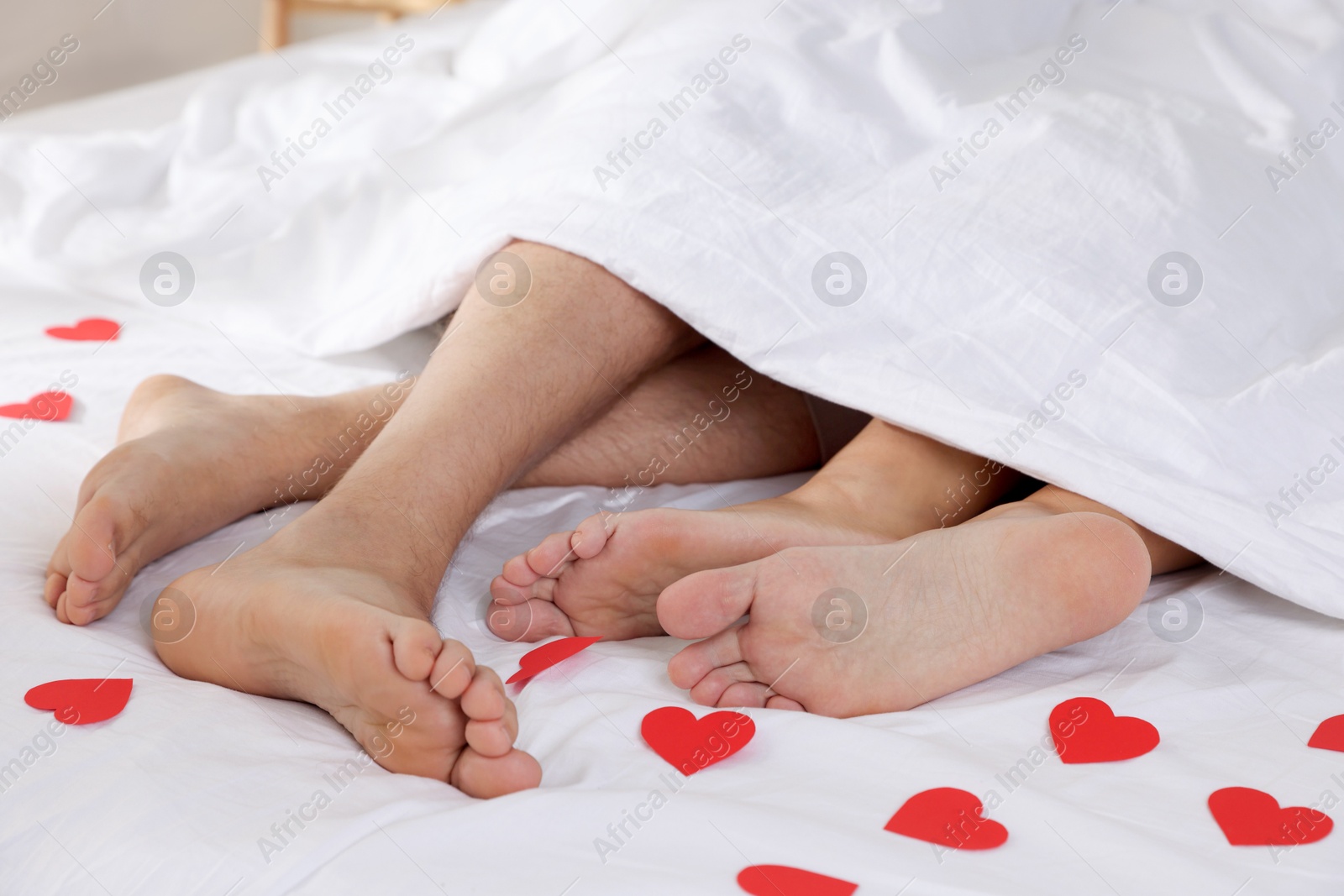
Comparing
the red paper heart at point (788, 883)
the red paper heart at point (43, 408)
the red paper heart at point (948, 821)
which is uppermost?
the red paper heart at point (948, 821)

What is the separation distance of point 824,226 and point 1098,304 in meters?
0.23

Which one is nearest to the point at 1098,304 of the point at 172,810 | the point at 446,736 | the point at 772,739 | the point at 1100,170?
the point at 1100,170

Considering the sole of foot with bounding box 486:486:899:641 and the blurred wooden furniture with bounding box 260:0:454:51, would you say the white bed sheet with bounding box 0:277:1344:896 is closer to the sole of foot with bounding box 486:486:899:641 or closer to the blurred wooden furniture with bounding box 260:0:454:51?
the sole of foot with bounding box 486:486:899:641

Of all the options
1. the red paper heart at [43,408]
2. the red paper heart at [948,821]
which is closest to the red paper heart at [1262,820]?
the red paper heart at [948,821]

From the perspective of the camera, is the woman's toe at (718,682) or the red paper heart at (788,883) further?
the woman's toe at (718,682)

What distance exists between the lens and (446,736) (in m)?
0.64

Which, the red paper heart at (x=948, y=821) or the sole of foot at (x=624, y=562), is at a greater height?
the red paper heart at (x=948, y=821)

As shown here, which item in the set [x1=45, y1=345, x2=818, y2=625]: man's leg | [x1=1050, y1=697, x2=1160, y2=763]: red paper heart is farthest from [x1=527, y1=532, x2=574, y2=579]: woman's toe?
[x1=1050, y1=697, x2=1160, y2=763]: red paper heart

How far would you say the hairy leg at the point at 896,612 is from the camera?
0.72m

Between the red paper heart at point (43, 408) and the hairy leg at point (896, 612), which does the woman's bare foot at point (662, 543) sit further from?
the red paper heart at point (43, 408)

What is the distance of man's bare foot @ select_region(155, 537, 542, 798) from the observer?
2.04 ft

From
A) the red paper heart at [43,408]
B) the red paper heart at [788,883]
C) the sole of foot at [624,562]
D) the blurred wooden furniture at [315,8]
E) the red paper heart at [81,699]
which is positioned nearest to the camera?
the red paper heart at [788,883]

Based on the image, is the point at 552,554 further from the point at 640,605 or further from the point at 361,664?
the point at 361,664

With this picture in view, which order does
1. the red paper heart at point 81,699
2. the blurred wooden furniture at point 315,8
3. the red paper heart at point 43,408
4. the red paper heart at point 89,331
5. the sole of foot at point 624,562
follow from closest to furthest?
the red paper heart at point 81,699 < the sole of foot at point 624,562 < the red paper heart at point 43,408 < the red paper heart at point 89,331 < the blurred wooden furniture at point 315,8
